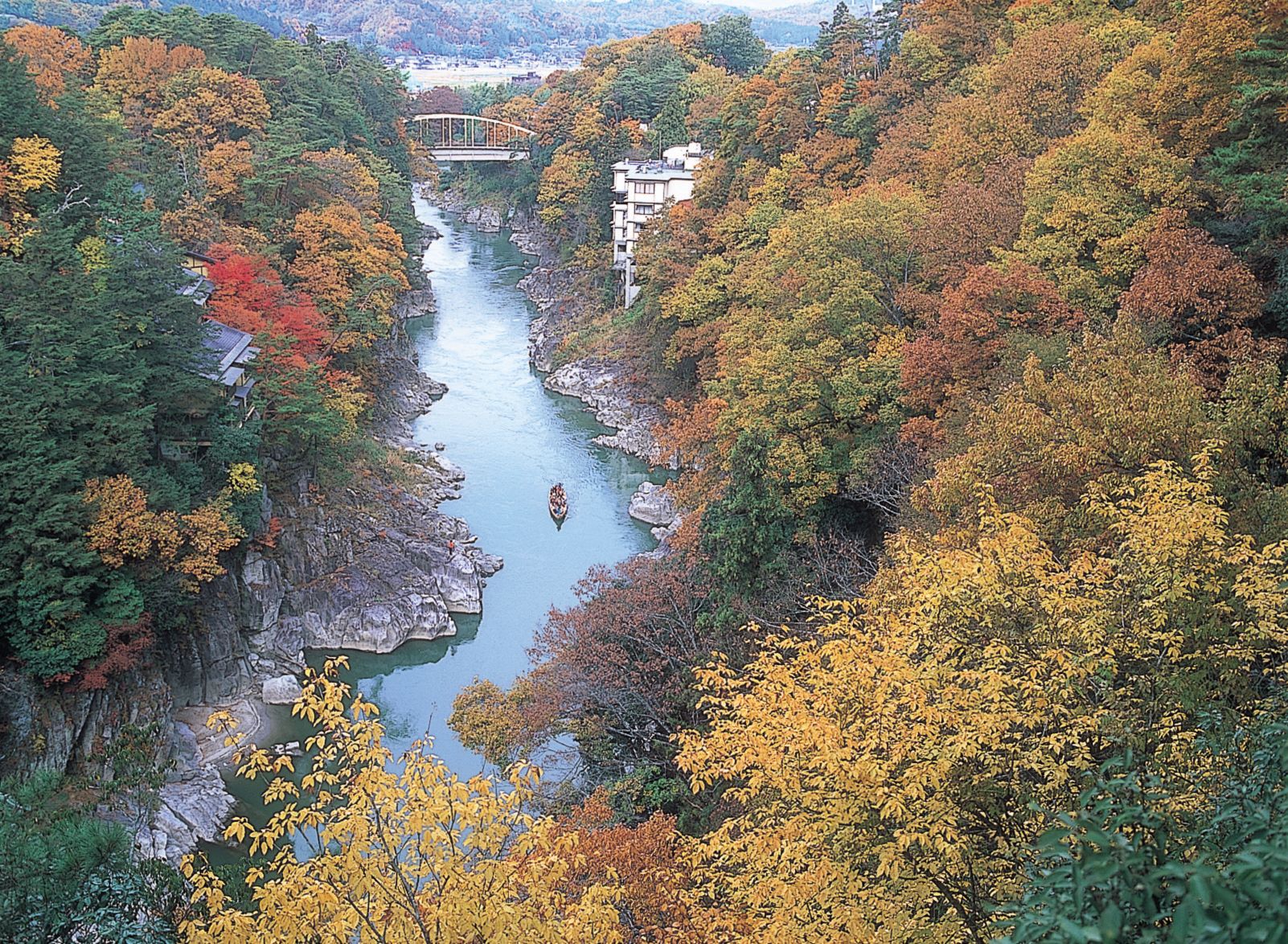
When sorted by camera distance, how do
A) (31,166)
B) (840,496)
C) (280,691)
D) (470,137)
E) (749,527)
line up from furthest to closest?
(470,137) → (31,166) → (280,691) → (840,496) → (749,527)

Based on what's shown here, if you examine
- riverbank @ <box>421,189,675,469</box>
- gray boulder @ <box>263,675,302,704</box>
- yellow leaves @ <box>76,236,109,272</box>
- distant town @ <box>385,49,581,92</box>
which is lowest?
distant town @ <box>385,49,581,92</box>

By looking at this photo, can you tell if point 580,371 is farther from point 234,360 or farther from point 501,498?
point 234,360

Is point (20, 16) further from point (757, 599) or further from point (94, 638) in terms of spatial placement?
point (757, 599)

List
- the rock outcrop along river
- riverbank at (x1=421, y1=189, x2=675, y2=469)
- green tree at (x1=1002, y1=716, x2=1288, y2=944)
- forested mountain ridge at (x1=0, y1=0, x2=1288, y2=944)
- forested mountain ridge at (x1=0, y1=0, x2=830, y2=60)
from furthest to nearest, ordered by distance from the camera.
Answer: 1. forested mountain ridge at (x1=0, y1=0, x2=830, y2=60)
2. riverbank at (x1=421, y1=189, x2=675, y2=469)
3. the rock outcrop along river
4. forested mountain ridge at (x1=0, y1=0, x2=1288, y2=944)
5. green tree at (x1=1002, y1=716, x2=1288, y2=944)

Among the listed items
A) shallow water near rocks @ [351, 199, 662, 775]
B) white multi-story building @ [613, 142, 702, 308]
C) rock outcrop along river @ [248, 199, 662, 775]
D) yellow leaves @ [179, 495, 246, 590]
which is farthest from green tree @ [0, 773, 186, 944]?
white multi-story building @ [613, 142, 702, 308]

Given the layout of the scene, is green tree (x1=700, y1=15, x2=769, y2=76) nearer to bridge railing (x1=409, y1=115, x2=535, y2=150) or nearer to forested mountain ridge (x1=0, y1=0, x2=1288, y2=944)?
bridge railing (x1=409, y1=115, x2=535, y2=150)

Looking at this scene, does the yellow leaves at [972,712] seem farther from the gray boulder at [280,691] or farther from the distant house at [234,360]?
the distant house at [234,360]

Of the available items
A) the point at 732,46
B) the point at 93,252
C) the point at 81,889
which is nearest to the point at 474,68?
the point at 732,46
